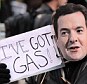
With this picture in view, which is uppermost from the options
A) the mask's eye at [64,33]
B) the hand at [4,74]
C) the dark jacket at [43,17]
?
the mask's eye at [64,33]

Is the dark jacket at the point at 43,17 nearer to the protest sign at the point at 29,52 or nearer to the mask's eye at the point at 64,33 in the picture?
the protest sign at the point at 29,52

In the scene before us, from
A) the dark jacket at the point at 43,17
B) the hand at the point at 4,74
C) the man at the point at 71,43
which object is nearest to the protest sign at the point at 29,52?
the hand at the point at 4,74

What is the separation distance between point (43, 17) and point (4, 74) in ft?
8.90

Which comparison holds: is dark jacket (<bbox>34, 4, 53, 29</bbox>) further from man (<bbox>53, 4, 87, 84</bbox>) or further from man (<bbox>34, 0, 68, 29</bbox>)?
man (<bbox>53, 4, 87, 84</bbox>)

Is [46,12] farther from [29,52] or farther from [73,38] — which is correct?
[73,38]

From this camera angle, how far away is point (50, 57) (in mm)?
3996

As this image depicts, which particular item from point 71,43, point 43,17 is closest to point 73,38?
point 71,43

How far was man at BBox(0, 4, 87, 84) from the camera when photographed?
147 inches

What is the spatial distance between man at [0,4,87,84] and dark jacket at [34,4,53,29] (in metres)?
2.42

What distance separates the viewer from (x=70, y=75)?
3.78 metres

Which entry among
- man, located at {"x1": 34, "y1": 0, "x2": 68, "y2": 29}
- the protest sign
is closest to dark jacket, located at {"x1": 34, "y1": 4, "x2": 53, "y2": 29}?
man, located at {"x1": 34, "y1": 0, "x2": 68, "y2": 29}

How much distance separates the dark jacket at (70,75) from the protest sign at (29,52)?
0.11 m

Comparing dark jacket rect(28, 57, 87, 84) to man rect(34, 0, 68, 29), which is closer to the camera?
dark jacket rect(28, 57, 87, 84)

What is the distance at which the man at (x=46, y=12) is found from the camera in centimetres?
645
